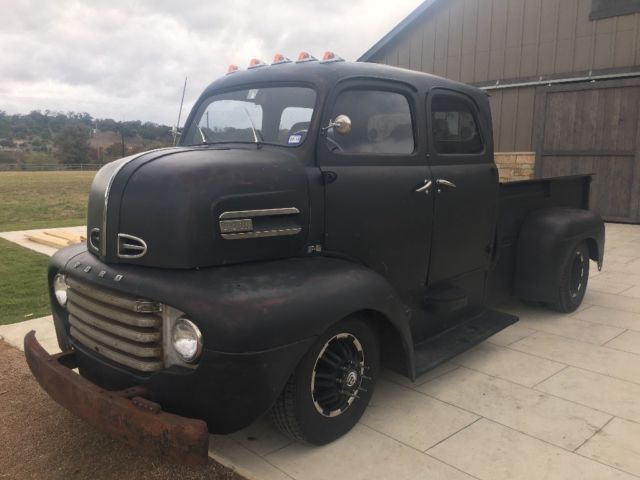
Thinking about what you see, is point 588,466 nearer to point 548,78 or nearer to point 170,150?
point 170,150

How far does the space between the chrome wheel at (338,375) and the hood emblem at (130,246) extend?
1.04 m

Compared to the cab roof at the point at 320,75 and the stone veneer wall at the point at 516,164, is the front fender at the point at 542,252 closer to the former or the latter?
the cab roof at the point at 320,75

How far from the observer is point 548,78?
10.6 m

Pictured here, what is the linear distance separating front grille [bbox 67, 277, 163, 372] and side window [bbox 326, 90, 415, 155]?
4.64 feet

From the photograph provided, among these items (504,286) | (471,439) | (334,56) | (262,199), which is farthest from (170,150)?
(504,286)

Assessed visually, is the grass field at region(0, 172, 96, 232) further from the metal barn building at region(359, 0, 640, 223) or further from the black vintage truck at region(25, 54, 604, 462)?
the black vintage truck at region(25, 54, 604, 462)

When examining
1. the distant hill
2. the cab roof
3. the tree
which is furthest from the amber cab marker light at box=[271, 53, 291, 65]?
the tree

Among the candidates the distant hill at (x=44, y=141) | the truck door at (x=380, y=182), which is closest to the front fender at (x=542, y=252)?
the truck door at (x=380, y=182)

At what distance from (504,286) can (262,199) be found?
9.56ft

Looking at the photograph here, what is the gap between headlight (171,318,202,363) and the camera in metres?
2.33

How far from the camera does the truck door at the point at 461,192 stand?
3.71 metres

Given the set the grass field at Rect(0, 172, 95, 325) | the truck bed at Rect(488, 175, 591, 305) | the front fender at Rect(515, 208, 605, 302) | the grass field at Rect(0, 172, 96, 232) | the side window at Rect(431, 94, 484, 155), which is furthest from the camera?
the grass field at Rect(0, 172, 96, 232)

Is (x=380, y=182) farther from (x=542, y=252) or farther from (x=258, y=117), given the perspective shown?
(x=542, y=252)

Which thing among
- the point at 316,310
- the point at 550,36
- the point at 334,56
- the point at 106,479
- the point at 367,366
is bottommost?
the point at 106,479
